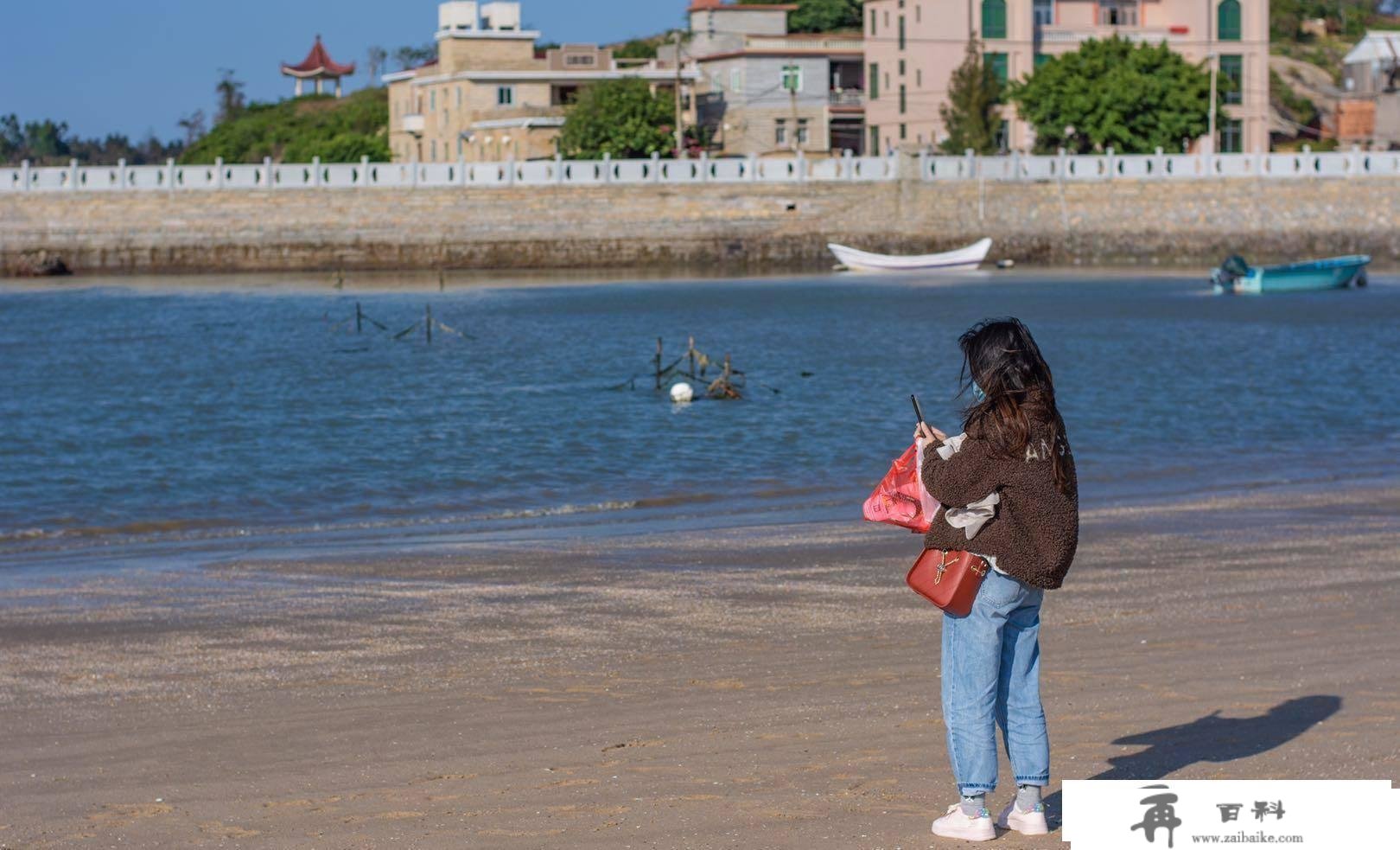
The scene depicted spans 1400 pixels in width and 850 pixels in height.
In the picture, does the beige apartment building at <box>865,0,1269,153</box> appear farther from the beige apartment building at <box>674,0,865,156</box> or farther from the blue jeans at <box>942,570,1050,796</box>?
the blue jeans at <box>942,570,1050,796</box>

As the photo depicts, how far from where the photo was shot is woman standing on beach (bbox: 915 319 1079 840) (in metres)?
4.95

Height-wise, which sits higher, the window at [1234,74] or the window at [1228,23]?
the window at [1228,23]

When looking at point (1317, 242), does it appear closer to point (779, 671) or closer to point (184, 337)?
point (184, 337)

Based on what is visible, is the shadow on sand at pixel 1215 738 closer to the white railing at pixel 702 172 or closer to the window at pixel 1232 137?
the white railing at pixel 702 172

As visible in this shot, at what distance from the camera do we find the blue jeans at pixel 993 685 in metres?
5.10

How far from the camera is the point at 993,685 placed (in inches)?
202

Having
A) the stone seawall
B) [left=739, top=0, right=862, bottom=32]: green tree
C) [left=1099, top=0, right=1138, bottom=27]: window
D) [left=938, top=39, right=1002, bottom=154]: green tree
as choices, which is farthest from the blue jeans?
[left=739, top=0, right=862, bottom=32]: green tree

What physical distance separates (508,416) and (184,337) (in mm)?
15364

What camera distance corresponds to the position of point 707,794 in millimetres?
5816

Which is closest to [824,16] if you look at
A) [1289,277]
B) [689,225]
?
[689,225]

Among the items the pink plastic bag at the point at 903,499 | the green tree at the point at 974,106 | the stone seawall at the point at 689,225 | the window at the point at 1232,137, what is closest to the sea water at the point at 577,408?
the pink plastic bag at the point at 903,499

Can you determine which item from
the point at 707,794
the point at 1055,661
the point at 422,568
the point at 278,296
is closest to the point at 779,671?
the point at 1055,661

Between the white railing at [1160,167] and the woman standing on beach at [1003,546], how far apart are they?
51.4m

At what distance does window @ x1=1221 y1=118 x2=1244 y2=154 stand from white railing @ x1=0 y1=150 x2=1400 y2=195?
26.0 feet
